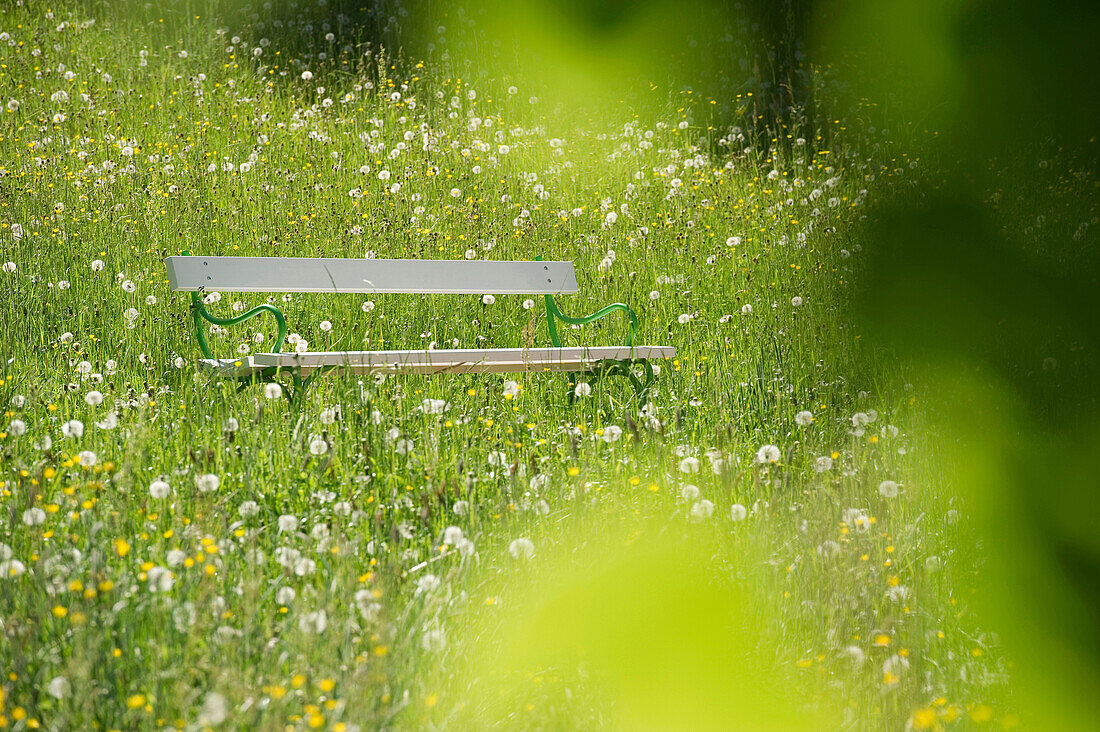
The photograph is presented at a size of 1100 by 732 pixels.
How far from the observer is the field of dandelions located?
188cm

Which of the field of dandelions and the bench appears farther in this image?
the bench

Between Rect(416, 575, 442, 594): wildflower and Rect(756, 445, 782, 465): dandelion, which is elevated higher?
Rect(416, 575, 442, 594): wildflower

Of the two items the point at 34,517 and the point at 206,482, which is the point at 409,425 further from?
the point at 34,517

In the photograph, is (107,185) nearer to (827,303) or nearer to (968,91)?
(827,303)

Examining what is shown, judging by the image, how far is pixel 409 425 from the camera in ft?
10.7

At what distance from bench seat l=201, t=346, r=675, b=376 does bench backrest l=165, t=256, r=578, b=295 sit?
36 cm

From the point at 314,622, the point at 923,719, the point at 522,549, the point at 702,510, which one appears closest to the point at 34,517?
the point at 314,622

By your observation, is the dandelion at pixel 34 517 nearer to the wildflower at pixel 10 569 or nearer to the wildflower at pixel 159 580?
the wildflower at pixel 10 569

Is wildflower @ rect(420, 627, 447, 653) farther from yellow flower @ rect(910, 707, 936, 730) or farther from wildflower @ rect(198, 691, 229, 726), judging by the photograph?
yellow flower @ rect(910, 707, 936, 730)

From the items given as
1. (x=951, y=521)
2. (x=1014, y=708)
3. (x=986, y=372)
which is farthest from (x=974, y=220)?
(x=1014, y=708)

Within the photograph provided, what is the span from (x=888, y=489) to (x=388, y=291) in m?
2.32

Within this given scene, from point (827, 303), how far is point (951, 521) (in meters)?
2.58

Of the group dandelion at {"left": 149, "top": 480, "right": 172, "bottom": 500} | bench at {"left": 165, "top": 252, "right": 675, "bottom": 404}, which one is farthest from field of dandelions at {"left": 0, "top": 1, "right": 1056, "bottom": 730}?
bench at {"left": 165, "top": 252, "right": 675, "bottom": 404}

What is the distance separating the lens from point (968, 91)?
8.80 m
